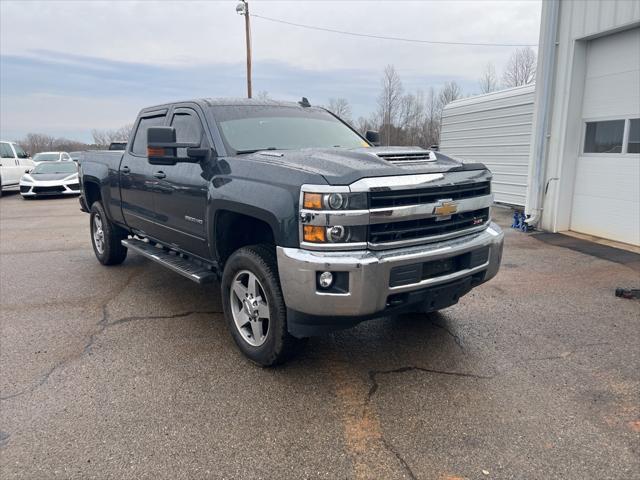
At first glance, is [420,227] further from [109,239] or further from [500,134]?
[500,134]

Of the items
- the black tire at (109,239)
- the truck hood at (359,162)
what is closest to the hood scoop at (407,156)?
the truck hood at (359,162)

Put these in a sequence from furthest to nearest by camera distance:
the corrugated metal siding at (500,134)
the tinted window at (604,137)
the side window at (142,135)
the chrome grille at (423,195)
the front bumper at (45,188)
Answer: the front bumper at (45,188) → the corrugated metal siding at (500,134) → the tinted window at (604,137) → the side window at (142,135) → the chrome grille at (423,195)

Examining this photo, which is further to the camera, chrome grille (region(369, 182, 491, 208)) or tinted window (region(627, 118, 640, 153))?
tinted window (region(627, 118, 640, 153))

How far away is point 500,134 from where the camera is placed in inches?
496

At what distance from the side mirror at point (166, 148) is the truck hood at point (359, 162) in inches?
20.4

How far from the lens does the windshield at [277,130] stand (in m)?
4.16

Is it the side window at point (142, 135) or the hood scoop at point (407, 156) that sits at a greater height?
the side window at point (142, 135)

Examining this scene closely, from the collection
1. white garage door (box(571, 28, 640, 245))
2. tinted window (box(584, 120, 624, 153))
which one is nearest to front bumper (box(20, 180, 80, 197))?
white garage door (box(571, 28, 640, 245))

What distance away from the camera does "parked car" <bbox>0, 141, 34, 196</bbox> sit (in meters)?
18.2

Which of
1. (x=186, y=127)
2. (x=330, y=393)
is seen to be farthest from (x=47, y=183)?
(x=330, y=393)

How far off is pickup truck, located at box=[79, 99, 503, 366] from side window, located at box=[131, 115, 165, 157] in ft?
1.75

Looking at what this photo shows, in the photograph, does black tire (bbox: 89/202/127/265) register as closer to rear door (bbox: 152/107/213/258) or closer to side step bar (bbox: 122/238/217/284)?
side step bar (bbox: 122/238/217/284)

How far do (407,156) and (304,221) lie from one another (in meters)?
1.13

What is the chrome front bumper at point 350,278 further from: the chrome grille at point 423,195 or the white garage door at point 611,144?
the white garage door at point 611,144
